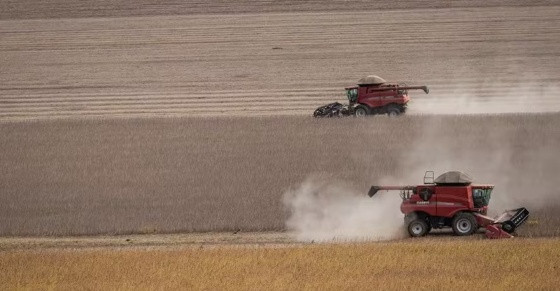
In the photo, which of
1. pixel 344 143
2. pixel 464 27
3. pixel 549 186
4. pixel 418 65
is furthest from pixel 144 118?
pixel 464 27

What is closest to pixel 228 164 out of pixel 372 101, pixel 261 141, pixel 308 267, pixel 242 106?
pixel 261 141

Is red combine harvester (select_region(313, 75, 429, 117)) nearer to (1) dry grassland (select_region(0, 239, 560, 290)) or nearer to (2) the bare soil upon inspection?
(2) the bare soil

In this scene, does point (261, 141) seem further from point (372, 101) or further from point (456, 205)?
point (456, 205)

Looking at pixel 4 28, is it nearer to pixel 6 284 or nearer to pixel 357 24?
pixel 357 24

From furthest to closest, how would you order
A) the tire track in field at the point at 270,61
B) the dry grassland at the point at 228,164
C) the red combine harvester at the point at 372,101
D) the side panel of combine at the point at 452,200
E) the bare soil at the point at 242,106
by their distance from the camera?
the tire track in field at the point at 270,61
the red combine harvester at the point at 372,101
the bare soil at the point at 242,106
the dry grassland at the point at 228,164
the side panel of combine at the point at 452,200

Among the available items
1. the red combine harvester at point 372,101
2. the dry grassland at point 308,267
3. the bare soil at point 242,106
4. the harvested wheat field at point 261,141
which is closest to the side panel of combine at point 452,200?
the harvested wheat field at point 261,141

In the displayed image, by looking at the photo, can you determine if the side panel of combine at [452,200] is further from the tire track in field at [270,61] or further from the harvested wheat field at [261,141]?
the tire track in field at [270,61]
